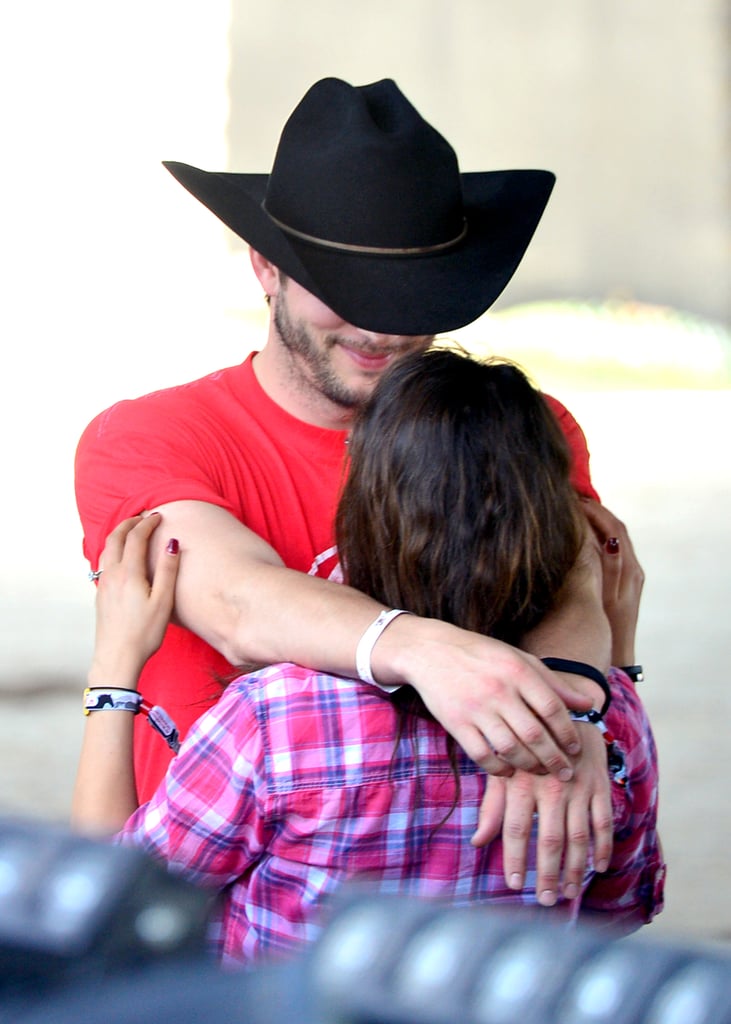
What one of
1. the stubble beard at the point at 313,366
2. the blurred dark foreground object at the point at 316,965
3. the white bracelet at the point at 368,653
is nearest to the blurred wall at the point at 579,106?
the stubble beard at the point at 313,366

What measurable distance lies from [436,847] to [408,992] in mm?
841

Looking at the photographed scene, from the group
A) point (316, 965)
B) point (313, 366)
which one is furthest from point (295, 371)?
point (316, 965)

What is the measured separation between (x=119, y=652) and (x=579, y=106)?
10.9m

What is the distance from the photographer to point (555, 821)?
1089mm

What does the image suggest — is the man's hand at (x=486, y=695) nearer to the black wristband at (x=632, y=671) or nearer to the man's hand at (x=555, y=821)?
the man's hand at (x=555, y=821)

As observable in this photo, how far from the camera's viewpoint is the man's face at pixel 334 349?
5.14 ft

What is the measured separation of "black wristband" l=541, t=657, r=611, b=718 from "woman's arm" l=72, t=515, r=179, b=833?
37cm

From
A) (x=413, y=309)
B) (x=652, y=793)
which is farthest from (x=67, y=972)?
(x=413, y=309)

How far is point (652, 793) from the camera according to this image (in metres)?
1.22

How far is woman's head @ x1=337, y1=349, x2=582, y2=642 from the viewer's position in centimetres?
106

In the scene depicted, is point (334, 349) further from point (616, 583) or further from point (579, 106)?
point (579, 106)

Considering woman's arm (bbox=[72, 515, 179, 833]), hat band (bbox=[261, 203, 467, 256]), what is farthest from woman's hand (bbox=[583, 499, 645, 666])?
woman's arm (bbox=[72, 515, 179, 833])

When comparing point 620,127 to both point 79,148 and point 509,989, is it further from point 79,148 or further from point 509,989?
point 509,989

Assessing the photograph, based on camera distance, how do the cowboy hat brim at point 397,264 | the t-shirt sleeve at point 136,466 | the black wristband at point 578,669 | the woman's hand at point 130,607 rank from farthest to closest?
the cowboy hat brim at point 397,264 → the t-shirt sleeve at point 136,466 → the woman's hand at point 130,607 → the black wristband at point 578,669
